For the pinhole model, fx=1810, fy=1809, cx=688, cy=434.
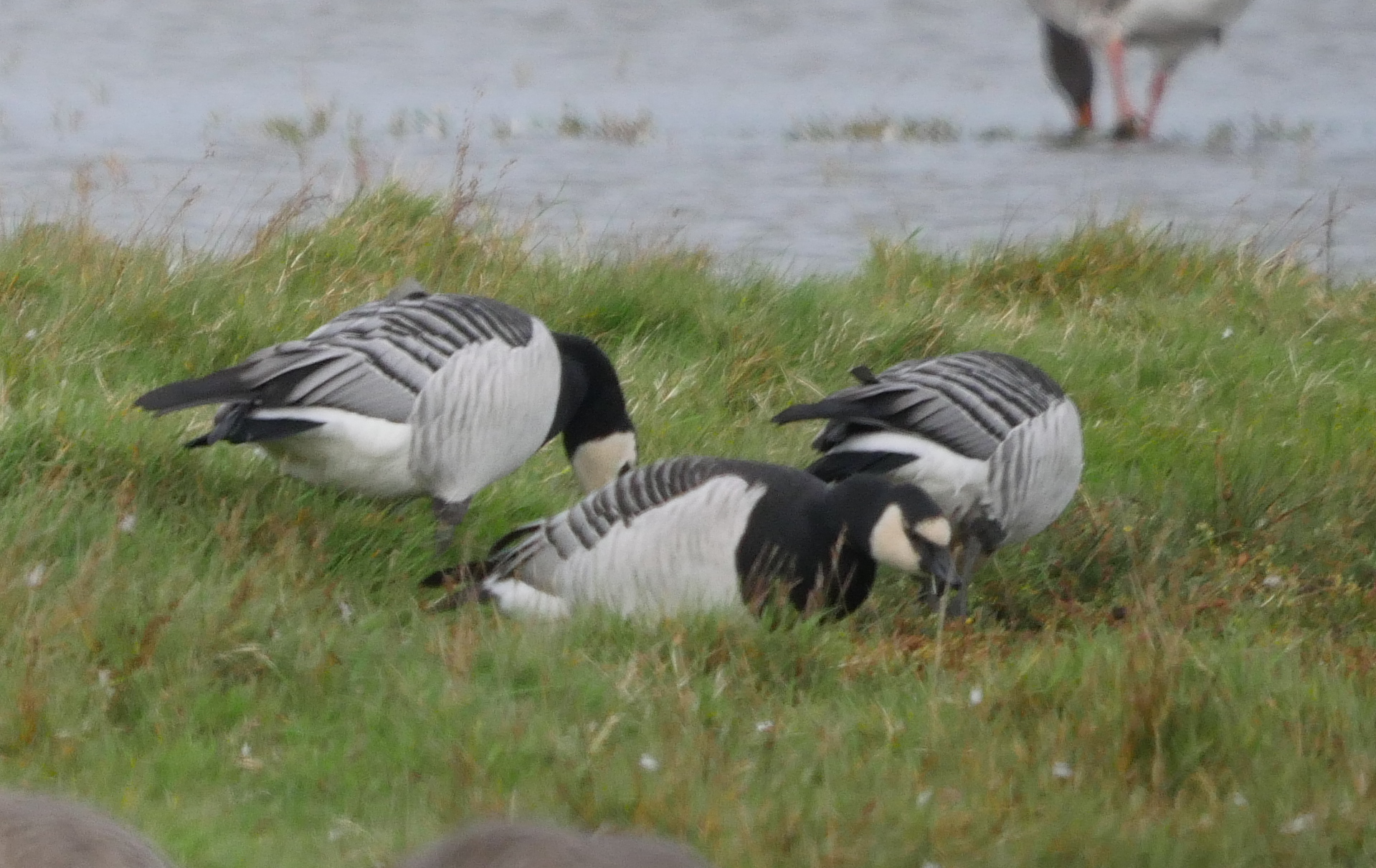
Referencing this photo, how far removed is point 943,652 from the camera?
16.0 ft

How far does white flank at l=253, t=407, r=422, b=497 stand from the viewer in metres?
5.53

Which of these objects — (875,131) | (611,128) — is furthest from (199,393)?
(875,131)

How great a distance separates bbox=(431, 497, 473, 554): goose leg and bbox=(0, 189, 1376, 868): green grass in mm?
90

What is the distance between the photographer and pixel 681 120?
16969 mm

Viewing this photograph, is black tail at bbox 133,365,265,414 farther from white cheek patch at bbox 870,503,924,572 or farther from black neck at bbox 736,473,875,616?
white cheek patch at bbox 870,503,924,572

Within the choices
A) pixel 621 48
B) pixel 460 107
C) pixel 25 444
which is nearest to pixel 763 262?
pixel 25 444

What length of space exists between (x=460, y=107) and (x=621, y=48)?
4.49 meters

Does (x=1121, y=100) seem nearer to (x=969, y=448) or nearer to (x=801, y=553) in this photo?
(x=969, y=448)

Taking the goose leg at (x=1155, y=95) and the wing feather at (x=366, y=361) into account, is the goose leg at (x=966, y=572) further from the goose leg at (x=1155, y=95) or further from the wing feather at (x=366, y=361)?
the goose leg at (x=1155, y=95)

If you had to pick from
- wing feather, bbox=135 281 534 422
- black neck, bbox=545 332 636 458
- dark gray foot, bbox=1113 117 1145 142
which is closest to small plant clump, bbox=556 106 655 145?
dark gray foot, bbox=1113 117 1145 142

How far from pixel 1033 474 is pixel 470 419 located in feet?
6.02

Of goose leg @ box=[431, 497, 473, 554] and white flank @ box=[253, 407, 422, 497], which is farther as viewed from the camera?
goose leg @ box=[431, 497, 473, 554]

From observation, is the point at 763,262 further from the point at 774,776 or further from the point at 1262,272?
the point at 774,776

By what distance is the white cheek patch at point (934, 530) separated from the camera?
509cm
